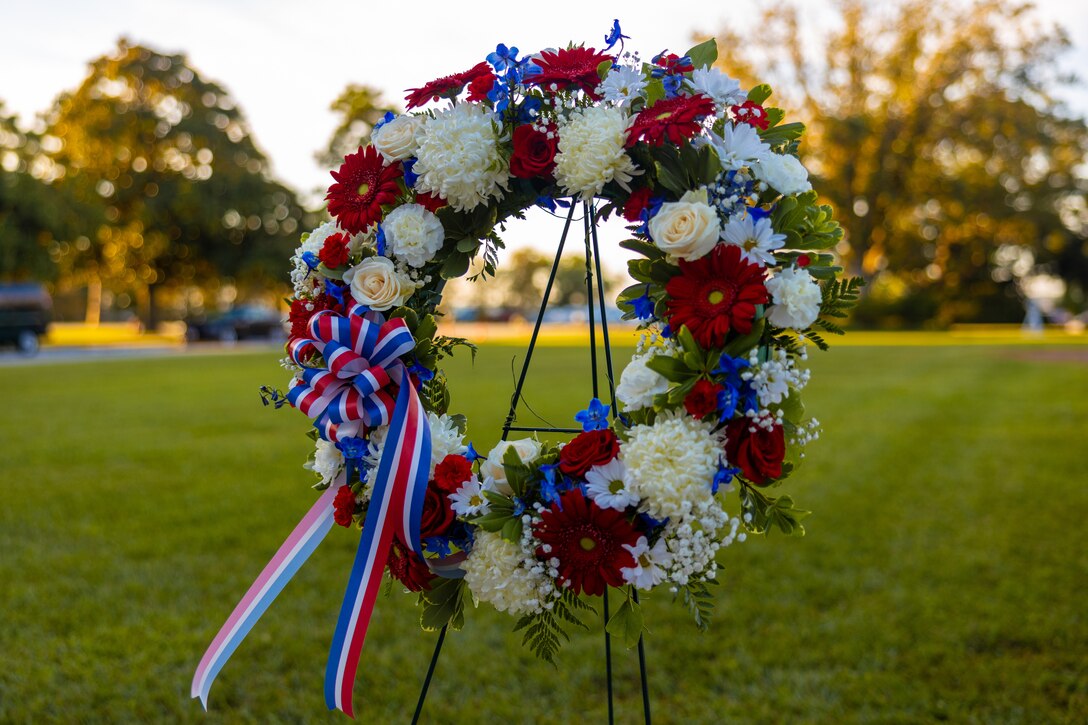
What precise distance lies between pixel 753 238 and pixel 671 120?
32 centimetres

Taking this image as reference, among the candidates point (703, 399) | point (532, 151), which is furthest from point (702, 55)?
point (703, 399)

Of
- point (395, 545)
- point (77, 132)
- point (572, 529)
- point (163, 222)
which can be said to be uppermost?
point (77, 132)

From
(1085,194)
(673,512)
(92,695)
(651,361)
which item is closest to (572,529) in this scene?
(673,512)

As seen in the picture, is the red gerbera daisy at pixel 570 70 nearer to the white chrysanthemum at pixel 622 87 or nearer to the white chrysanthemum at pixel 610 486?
the white chrysanthemum at pixel 622 87

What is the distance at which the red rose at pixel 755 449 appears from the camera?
1907mm

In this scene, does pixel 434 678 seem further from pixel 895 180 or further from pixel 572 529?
pixel 895 180

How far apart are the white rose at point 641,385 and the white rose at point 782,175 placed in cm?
48

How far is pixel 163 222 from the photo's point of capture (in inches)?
1259

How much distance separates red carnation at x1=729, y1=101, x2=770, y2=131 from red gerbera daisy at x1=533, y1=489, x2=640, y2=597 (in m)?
0.94

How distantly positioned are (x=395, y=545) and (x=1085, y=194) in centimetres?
4486

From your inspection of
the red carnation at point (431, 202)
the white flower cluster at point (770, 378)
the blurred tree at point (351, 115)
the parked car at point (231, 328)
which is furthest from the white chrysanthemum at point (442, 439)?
the parked car at point (231, 328)

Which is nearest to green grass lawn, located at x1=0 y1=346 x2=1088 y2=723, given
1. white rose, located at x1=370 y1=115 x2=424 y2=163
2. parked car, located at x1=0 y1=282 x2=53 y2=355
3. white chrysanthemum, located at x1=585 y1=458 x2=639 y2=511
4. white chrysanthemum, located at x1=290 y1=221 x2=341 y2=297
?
white chrysanthemum, located at x1=585 y1=458 x2=639 y2=511

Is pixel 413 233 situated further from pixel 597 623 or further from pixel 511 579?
pixel 597 623

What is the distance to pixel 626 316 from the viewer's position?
2.17m
